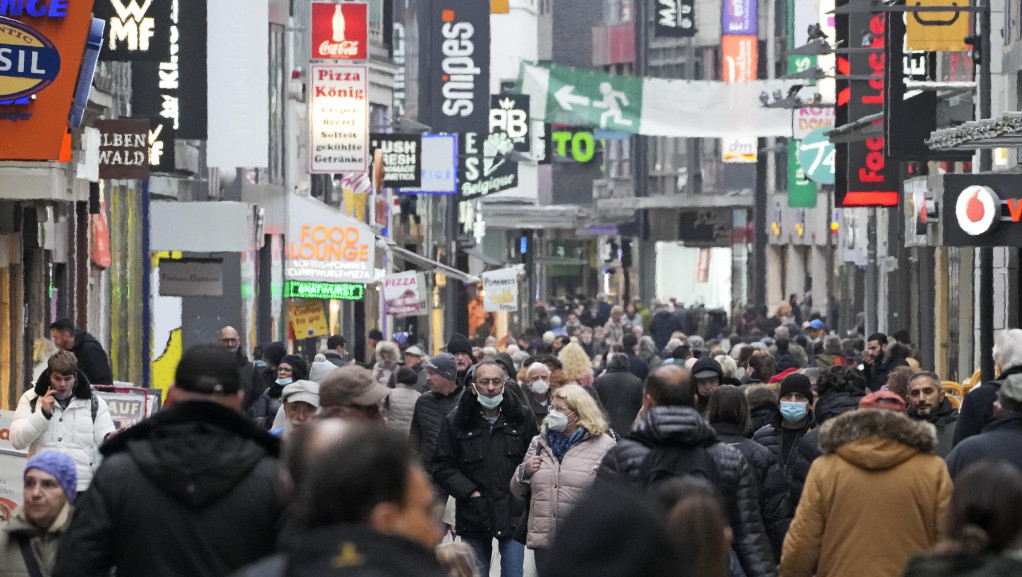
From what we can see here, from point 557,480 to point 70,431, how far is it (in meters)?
3.60

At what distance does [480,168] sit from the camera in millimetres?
40812

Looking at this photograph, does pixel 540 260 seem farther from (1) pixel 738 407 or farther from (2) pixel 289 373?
(1) pixel 738 407

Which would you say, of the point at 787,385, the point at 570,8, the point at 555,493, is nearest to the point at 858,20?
the point at 787,385

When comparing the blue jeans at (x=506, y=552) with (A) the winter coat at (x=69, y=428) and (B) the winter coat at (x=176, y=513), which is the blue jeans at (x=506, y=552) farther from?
(B) the winter coat at (x=176, y=513)

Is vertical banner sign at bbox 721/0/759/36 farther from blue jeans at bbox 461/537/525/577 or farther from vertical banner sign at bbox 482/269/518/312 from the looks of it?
blue jeans at bbox 461/537/525/577

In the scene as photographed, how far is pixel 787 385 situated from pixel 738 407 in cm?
159

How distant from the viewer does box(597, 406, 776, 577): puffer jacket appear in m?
7.67

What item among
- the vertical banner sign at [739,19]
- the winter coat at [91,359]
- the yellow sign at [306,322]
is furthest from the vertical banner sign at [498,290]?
the vertical banner sign at [739,19]

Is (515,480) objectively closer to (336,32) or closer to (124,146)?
(124,146)

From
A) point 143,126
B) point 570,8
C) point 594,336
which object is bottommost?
point 594,336

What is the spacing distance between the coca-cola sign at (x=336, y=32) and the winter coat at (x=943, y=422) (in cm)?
2154

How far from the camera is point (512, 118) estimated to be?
145 ft

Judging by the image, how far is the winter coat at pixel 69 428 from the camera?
11820 millimetres

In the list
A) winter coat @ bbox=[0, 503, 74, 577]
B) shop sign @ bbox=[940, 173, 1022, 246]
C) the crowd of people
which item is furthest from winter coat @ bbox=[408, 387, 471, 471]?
winter coat @ bbox=[0, 503, 74, 577]
